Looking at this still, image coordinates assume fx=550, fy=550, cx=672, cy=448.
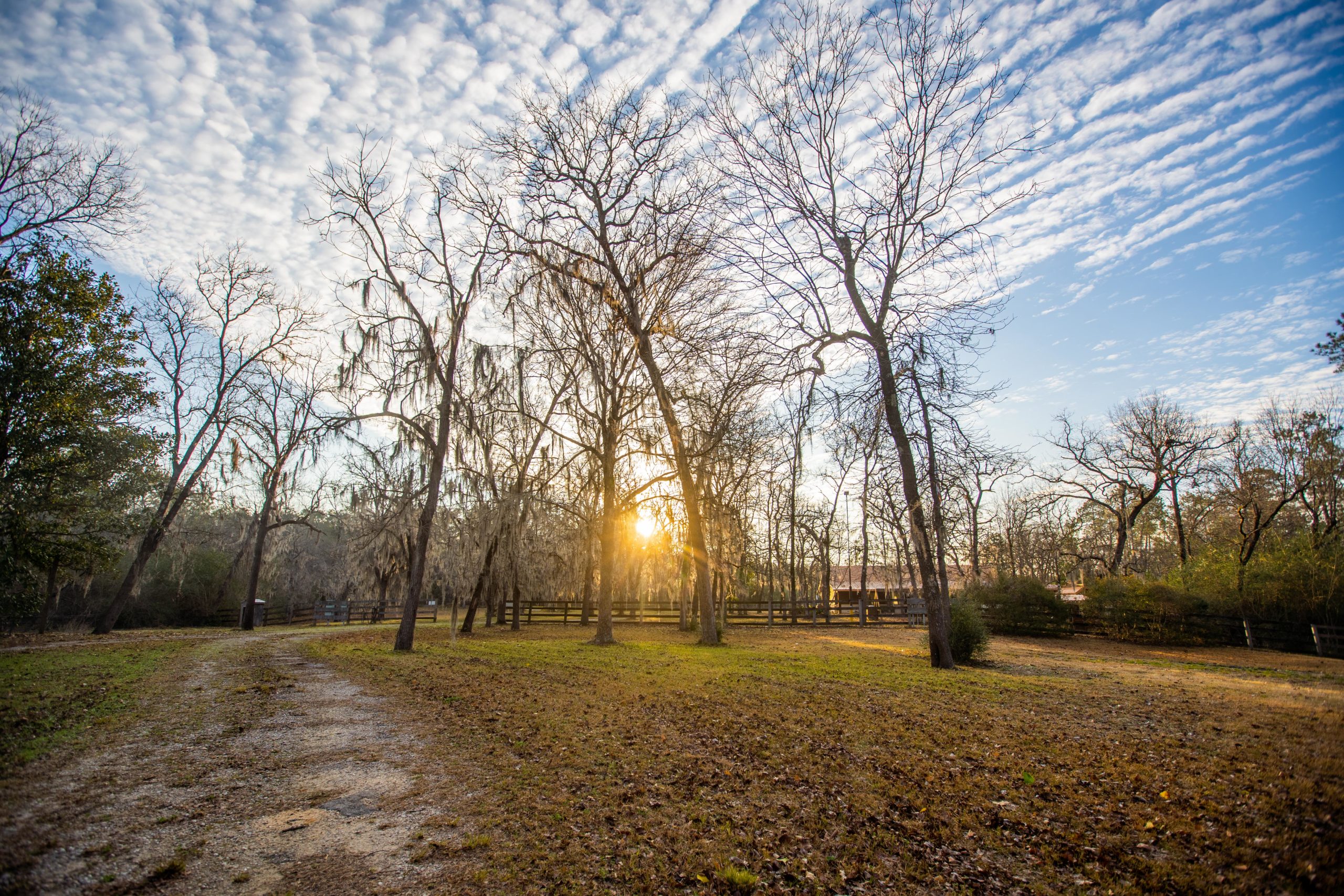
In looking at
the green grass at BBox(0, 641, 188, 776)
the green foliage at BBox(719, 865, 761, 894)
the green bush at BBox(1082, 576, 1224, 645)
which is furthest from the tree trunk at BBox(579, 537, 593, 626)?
the green bush at BBox(1082, 576, 1224, 645)

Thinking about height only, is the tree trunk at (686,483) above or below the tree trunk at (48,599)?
above

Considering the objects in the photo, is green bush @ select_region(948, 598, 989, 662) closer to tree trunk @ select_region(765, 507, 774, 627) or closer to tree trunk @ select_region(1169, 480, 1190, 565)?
tree trunk @ select_region(765, 507, 774, 627)

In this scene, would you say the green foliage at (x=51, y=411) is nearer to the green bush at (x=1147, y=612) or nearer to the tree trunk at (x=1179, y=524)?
the green bush at (x=1147, y=612)

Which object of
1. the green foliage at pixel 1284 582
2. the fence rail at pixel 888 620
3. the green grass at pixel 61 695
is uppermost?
the green foliage at pixel 1284 582

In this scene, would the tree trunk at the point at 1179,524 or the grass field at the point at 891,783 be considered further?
the tree trunk at the point at 1179,524

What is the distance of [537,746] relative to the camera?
528 cm

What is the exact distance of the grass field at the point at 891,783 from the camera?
118 inches

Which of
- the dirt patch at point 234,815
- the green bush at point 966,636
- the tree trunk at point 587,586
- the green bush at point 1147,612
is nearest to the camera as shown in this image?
the dirt patch at point 234,815

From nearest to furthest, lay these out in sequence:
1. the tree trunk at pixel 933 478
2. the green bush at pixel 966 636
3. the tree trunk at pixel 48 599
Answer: the tree trunk at pixel 933 478 → the green bush at pixel 966 636 → the tree trunk at pixel 48 599

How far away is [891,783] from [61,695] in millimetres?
9504

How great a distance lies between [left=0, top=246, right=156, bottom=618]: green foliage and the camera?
11242mm

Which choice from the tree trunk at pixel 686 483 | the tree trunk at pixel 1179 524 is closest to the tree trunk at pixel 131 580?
the tree trunk at pixel 686 483

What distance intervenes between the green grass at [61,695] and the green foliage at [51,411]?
6.77 ft

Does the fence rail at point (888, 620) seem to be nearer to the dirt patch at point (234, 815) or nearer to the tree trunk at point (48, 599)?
the tree trunk at point (48, 599)
